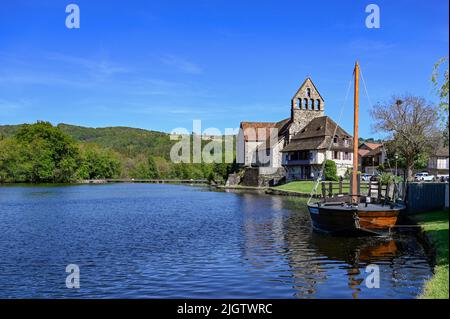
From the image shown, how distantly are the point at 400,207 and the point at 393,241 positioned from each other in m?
3.69

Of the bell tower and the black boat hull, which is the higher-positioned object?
the bell tower

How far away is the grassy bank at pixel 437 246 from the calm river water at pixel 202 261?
0.85m

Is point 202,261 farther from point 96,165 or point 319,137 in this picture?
point 96,165

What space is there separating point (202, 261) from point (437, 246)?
9.87 metres

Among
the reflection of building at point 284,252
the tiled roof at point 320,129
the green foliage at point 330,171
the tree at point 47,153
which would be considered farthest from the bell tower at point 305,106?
the tree at point 47,153

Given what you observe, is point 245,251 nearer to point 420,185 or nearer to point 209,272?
point 209,272

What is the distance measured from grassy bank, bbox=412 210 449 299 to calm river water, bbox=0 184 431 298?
2.79 feet

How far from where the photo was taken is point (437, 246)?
60.9 ft

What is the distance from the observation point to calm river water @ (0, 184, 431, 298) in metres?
15.8

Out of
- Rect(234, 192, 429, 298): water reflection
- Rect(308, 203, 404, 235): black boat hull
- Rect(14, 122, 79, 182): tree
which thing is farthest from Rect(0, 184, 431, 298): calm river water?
Rect(14, 122, 79, 182): tree

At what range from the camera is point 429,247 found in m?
20.3

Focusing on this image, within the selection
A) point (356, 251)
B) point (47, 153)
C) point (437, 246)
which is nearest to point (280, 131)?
point (47, 153)

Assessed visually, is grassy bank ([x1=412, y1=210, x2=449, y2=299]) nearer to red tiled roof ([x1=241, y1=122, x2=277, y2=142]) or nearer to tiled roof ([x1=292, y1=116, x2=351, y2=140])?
tiled roof ([x1=292, y1=116, x2=351, y2=140])
